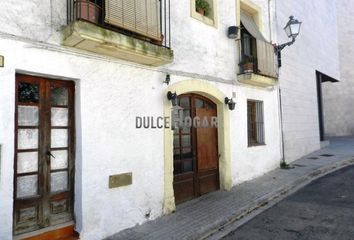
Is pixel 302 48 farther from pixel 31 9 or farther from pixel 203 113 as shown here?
pixel 31 9

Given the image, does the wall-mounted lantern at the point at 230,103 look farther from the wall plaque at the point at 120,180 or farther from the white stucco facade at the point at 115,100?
the wall plaque at the point at 120,180

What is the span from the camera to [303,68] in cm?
1352

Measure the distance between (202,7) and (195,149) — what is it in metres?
3.48

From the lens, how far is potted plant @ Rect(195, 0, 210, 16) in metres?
7.39

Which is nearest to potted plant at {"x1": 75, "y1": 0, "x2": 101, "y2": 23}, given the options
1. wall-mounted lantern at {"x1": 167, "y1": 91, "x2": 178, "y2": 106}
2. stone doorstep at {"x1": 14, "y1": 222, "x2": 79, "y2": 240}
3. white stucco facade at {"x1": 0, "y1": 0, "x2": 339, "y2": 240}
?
white stucco facade at {"x1": 0, "y1": 0, "x2": 339, "y2": 240}

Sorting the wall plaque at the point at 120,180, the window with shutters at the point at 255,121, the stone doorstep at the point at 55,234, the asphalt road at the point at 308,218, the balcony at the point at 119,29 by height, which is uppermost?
the balcony at the point at 119,29

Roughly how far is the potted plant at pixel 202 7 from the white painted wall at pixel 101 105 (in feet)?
1.35

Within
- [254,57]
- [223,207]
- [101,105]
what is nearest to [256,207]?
[223,207]

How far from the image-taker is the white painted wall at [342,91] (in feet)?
75.7

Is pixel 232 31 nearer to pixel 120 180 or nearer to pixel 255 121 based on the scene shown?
pixel 255 121

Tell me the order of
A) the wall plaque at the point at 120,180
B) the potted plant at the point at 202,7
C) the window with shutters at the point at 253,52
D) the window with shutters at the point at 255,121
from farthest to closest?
the window with shutters at the point at 255,121, the window with shutters at the point at 253,52, the potted plant at the point at 202,7, the wall plaque at the point at 120,180

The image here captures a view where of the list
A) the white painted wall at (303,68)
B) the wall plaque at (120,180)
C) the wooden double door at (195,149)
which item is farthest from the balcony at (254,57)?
the wall plaque at (120,180)

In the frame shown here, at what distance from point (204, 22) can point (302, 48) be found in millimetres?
7849

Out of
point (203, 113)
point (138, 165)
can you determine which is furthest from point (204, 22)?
point (138, 165)
